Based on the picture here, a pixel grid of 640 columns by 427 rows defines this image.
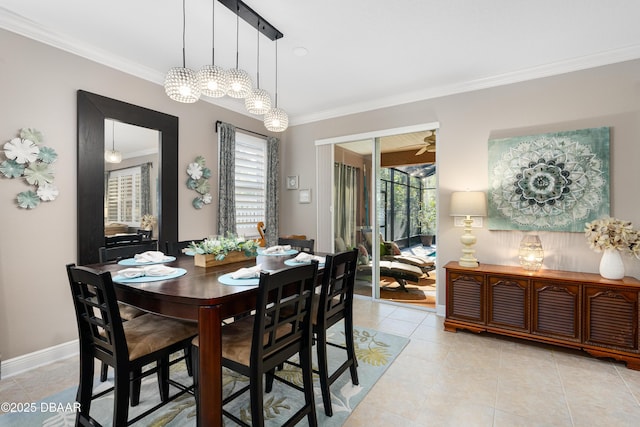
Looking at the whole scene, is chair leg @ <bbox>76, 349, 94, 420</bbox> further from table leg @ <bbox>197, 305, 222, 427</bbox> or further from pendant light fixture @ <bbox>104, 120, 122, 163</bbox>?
pendant light fixture @ <bbox>104, 120, 122, 163</bbox>

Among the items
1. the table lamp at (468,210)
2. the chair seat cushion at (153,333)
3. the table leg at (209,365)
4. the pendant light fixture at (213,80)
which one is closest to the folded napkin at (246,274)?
the table leg at (209,365)

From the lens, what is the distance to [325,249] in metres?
4.52

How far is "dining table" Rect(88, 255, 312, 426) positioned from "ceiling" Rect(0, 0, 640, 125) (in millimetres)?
1975

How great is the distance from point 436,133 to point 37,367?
4.49 m

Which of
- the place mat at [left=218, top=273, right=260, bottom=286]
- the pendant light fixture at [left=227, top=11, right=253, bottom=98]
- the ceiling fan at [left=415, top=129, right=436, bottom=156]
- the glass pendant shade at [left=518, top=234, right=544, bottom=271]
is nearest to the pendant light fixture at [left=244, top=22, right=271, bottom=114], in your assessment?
the pendant light fixture at [left=227, top=11, right=253, bottom=98]

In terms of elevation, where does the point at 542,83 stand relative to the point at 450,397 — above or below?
above

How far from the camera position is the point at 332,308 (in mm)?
2039

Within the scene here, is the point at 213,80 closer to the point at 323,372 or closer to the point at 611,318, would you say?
the point at 323,372

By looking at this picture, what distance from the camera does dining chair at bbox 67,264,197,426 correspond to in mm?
1403

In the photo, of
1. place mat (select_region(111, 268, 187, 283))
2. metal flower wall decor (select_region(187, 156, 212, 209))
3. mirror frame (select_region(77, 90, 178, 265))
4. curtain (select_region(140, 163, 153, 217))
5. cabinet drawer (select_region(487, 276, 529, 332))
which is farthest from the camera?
metal flower wall decor (select_region(187, 156, 212, 209))

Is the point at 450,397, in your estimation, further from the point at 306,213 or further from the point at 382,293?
the point at 306,213

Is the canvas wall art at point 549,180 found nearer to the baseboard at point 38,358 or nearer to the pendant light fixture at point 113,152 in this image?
the pendant light fixture at point 113,152

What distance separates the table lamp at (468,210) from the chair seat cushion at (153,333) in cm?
272

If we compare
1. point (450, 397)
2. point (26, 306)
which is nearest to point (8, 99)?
point (26, 306)
